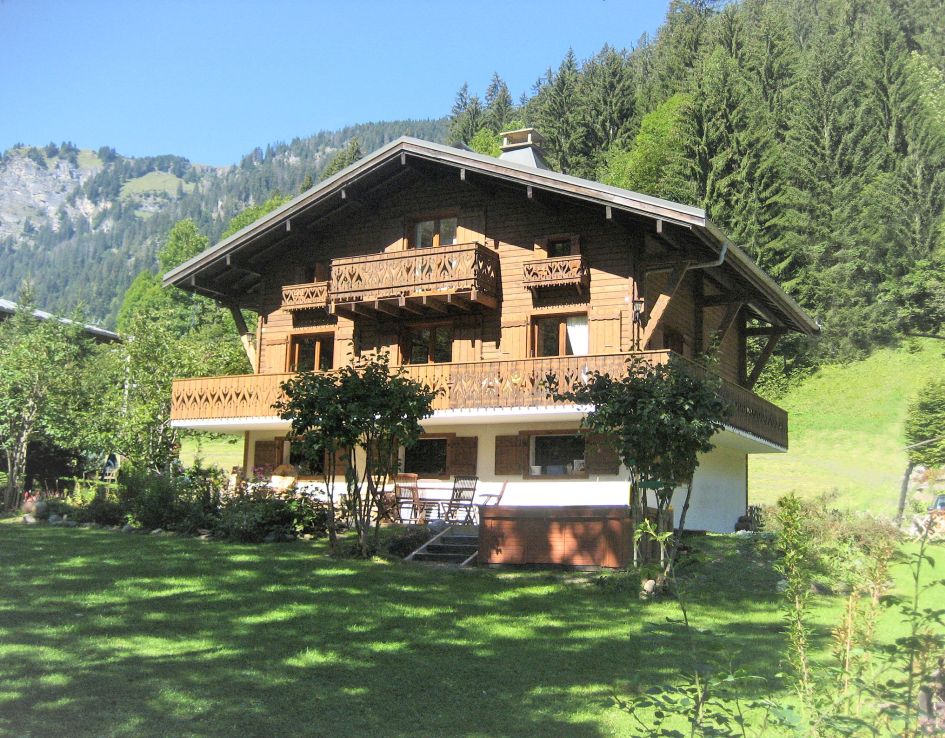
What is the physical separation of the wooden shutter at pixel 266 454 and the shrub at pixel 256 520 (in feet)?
17.5

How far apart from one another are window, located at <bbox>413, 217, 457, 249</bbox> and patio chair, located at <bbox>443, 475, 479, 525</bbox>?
559 centimetres

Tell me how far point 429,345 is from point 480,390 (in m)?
3.68

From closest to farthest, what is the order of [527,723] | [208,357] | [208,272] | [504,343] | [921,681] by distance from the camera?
[921,681] < [527,723] < [504,343] < [208,272] < [208,357]

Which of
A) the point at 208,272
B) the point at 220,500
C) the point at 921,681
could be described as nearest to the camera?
the point at 921,681

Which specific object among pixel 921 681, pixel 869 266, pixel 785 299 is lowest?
pixel 921 681

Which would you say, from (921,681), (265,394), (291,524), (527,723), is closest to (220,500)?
(291,524)

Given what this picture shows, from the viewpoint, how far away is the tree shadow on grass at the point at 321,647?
675cm

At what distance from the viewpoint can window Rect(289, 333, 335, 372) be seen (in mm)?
24156

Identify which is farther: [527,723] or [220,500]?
[220,500]

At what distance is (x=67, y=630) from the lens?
894 centimetres

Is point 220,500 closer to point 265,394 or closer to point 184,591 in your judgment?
point 265,394

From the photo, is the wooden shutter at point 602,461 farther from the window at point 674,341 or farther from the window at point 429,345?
the window at point 429,345

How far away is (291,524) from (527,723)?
11401 millimetres

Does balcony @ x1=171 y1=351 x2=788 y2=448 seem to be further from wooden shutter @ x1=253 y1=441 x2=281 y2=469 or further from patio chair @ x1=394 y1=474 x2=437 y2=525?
patio chair @ x1=394 y1=474 x2=437 y2=525
